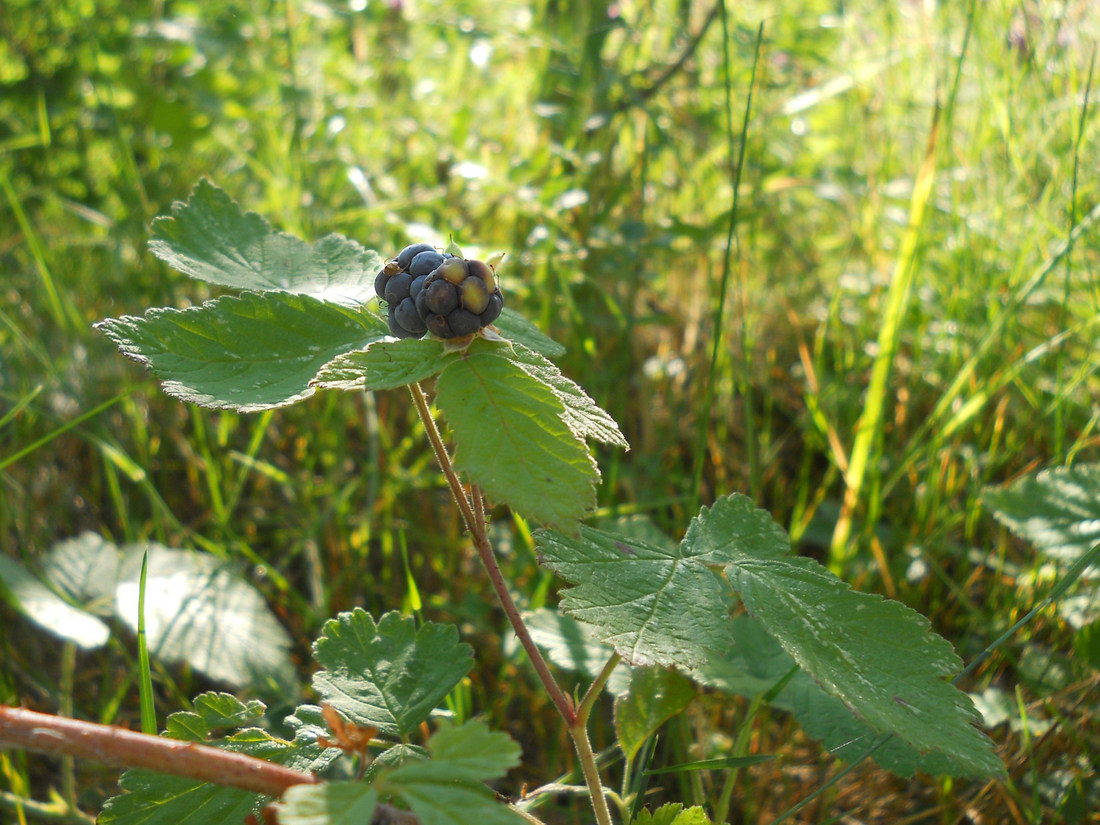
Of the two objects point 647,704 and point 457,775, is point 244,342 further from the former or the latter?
point 647,704

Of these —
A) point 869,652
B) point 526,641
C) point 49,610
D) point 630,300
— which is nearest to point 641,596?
point 526,641

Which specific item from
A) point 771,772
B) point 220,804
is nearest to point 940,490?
point 771,772

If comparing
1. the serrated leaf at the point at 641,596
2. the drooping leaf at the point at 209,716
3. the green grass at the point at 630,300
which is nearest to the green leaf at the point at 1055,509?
the green grass at the point at 630,300

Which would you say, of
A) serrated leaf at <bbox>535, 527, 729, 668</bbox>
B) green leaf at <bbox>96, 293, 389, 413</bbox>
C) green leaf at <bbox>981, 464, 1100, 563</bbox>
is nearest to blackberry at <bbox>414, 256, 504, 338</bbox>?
green leaf at <bbox>96, 293, 389, 413</bbox>

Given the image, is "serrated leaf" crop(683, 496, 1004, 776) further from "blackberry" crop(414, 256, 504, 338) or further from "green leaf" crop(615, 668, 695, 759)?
"blackberry" crop(414, 256, 504, 338)

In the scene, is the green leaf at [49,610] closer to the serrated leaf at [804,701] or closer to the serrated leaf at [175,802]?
the serrated leaf at [175,802]
